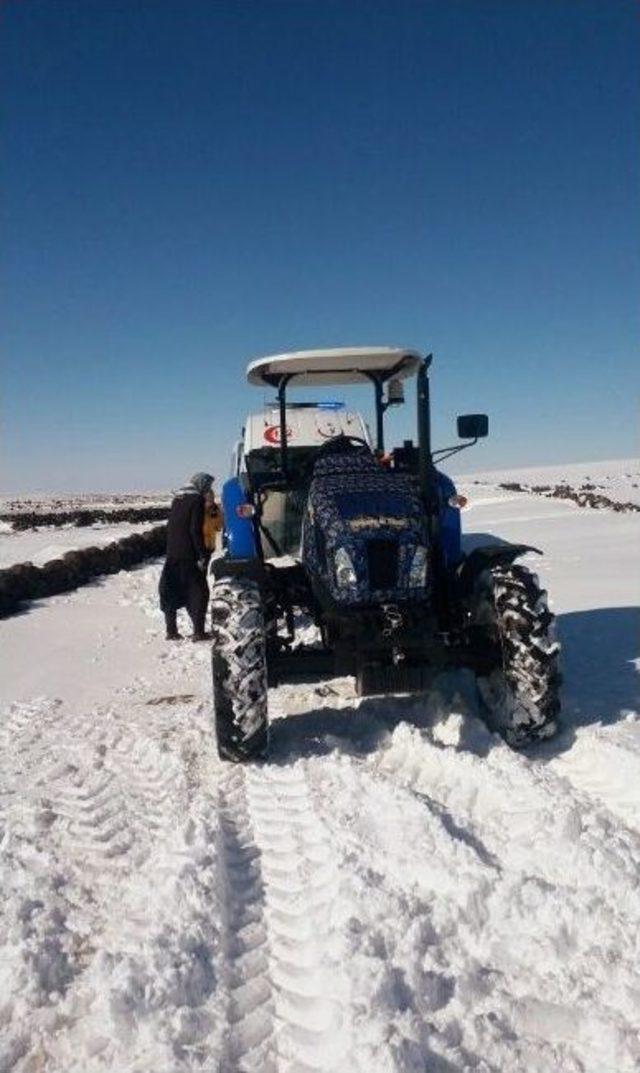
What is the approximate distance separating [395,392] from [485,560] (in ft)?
6.45

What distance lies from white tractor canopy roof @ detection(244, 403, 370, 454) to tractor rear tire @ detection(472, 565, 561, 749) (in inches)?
173

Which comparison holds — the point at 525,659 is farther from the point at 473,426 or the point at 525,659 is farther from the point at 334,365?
the point at 334,365

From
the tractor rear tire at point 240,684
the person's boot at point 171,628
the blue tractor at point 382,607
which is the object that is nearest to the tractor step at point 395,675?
the blue tractor at point 382,607

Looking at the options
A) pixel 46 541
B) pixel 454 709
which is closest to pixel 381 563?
pixel 454 709

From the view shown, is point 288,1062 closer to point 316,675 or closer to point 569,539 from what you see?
point 316,675

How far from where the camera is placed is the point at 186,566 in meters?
7.64

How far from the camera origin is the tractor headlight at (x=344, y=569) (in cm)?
421

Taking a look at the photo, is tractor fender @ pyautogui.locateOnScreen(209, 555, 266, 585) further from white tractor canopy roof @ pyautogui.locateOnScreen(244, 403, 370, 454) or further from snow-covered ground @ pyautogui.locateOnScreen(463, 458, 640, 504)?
snow-covered ground @ pyautogui.locateOnScreen(463, 458, 640, 504)

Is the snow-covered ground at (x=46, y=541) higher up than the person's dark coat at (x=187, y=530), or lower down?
lower down

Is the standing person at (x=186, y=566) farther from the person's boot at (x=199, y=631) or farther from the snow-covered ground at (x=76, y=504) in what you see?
the snow-covered ground at (x=76, y=504)

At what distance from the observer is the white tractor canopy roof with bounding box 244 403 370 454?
27.7ft

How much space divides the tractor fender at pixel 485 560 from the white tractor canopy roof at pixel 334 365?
145 centimetres

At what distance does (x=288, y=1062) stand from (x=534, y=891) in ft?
3.35

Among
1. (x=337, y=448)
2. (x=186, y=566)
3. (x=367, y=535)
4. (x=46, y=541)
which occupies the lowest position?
(x=46, y=541)
